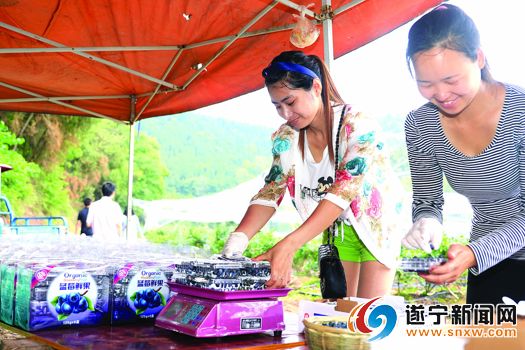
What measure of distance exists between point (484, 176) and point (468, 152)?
7cm

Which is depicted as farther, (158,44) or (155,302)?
(158,44)

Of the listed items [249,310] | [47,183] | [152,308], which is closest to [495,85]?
[249,310]

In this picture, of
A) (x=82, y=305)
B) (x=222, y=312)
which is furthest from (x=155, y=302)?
(x=222, y=312)

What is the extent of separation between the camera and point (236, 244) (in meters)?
1.71

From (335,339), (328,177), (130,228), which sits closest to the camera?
(335,339)

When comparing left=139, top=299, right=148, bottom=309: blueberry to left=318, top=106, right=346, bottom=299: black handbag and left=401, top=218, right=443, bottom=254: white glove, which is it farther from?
left=401, top=218, right=443, bottom=254: white glove

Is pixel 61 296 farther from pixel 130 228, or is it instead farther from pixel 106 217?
pixel 106 217

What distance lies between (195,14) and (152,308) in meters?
2.28

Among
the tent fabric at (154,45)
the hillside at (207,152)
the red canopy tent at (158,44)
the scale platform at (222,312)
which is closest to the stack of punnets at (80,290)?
the scale platform at (222,312)

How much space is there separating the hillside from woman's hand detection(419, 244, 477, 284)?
34.8 m

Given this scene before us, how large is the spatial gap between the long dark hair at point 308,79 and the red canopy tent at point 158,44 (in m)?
0.97

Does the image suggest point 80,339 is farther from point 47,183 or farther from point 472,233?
point 47,183

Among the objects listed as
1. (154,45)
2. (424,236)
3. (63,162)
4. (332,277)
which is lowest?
(332,277)

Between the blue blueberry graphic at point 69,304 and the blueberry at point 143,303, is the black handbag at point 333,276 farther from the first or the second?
the blue blueberry graphic at point 69,304
